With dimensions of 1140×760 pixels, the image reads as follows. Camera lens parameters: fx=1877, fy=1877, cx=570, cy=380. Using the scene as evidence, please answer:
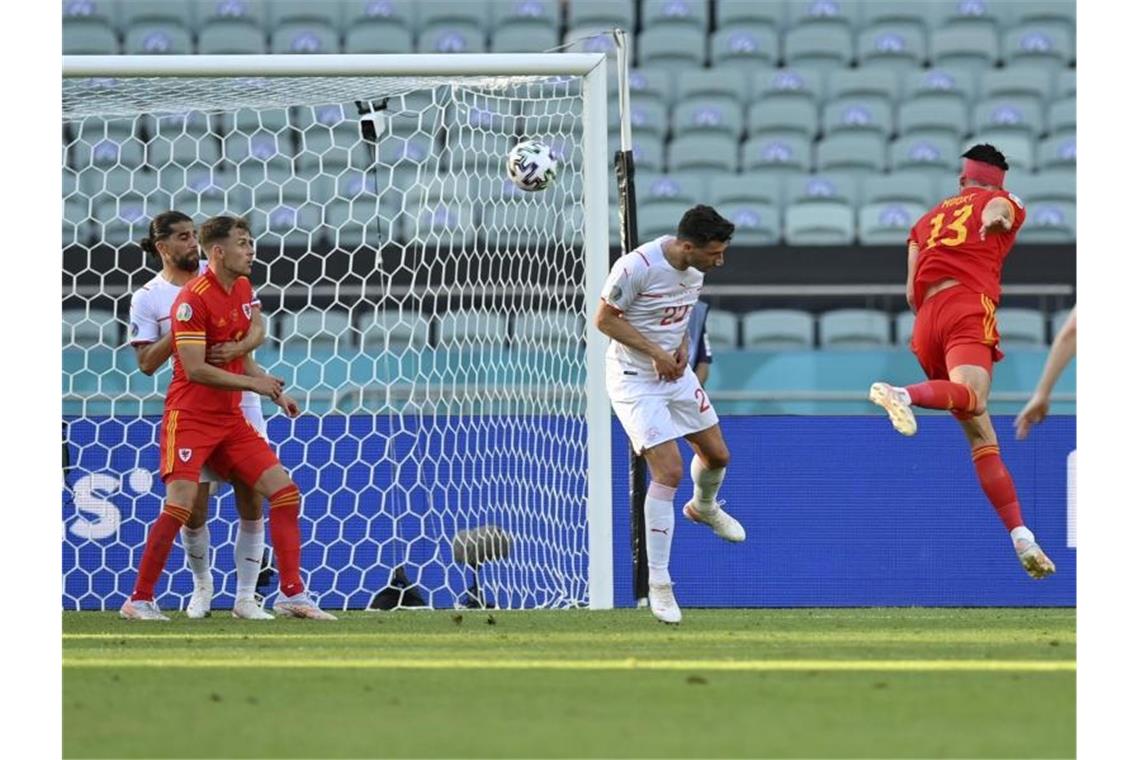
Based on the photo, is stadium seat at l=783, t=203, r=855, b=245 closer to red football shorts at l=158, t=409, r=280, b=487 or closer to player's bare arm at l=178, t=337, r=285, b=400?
red football shorts at l=158, t=409, r=280, b=487

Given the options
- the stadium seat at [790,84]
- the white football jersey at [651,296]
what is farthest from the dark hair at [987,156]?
the stadium seat at [790,84]

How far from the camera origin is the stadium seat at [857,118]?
50.0 ft

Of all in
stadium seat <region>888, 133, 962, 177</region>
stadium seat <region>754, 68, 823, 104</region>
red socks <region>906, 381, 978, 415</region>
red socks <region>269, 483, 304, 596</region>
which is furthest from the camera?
stadium seat <region>754, 68, 823, 104</region>

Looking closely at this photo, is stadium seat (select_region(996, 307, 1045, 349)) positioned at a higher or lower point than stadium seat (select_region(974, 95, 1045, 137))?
lower

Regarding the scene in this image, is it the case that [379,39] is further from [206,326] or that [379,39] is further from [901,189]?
[206,326]

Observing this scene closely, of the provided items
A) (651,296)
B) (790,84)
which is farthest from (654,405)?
(790,84)

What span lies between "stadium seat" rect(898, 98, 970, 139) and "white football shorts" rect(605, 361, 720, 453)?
8096 mm

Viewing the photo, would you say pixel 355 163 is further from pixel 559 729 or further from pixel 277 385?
pixel 559 729

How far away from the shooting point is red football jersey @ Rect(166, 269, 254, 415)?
298 inches

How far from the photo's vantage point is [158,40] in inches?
623

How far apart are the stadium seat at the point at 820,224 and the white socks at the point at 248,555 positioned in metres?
6.38

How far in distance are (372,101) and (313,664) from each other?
4.35m

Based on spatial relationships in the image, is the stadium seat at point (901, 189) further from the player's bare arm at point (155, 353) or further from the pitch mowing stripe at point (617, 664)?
the pitch mowing stripe at point (617, 664)

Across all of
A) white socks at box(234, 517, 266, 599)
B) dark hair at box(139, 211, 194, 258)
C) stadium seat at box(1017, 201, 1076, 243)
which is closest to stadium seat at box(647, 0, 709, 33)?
stadium seat at box(1017, 201, 1076, 243)
